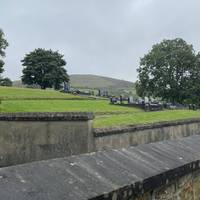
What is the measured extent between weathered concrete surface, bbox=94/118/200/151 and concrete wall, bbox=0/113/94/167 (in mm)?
1161

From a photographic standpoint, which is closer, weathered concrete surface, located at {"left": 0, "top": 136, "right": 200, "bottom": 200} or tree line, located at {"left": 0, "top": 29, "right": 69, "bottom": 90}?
weathered concrete surface, located at {"left": 0, "top": 136, "right": 200, "bottom": 200}

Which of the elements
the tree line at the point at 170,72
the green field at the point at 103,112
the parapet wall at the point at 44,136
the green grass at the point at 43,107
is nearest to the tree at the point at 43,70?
the tree line at the point at 170,72

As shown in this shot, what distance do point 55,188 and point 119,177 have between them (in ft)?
2.67

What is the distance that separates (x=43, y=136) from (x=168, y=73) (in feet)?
168

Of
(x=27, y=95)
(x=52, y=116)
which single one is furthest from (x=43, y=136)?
(x=27, y=95)

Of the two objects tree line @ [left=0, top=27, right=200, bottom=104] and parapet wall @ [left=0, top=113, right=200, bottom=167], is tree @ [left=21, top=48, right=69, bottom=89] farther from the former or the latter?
parapet wall @ [left=0, top=113, right=200, bottom=167]

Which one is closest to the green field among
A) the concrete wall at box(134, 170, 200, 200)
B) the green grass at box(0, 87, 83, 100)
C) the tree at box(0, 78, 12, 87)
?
the green grass at box(0, 87, 83, 100)

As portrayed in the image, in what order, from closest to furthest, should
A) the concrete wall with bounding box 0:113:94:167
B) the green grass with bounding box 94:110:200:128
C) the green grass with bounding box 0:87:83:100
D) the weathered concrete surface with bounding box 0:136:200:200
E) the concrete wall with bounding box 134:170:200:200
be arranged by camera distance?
the weathered concrete surface with bounding box 0:136:200:200 < the concrete wall with bounding box 134:170:200:200 < the concrete wall with bounding box 0:113:94:167 < the green grass with bounding box 94:110:200:128 < the green grass with bounding box 0:87:83:100

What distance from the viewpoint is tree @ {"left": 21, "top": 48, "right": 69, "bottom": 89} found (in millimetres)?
72812

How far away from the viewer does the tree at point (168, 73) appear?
189 feet

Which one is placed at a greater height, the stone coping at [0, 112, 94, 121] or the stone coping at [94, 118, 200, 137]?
the stone coping at [0, 112, 94, 121]

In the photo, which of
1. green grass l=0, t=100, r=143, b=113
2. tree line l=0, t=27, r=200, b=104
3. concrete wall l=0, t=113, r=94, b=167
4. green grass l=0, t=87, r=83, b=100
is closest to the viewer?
concrete wall l=0, t=113, r=94, b=167

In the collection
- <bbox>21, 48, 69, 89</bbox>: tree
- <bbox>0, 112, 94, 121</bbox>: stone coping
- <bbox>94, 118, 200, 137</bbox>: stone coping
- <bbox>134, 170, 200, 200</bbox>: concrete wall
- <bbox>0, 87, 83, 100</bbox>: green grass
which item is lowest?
<bbox>134, 170, 200, 200</bbox>: concrete wall

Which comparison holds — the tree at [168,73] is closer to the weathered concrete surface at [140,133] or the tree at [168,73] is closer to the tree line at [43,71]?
the tree line at [43,71]
